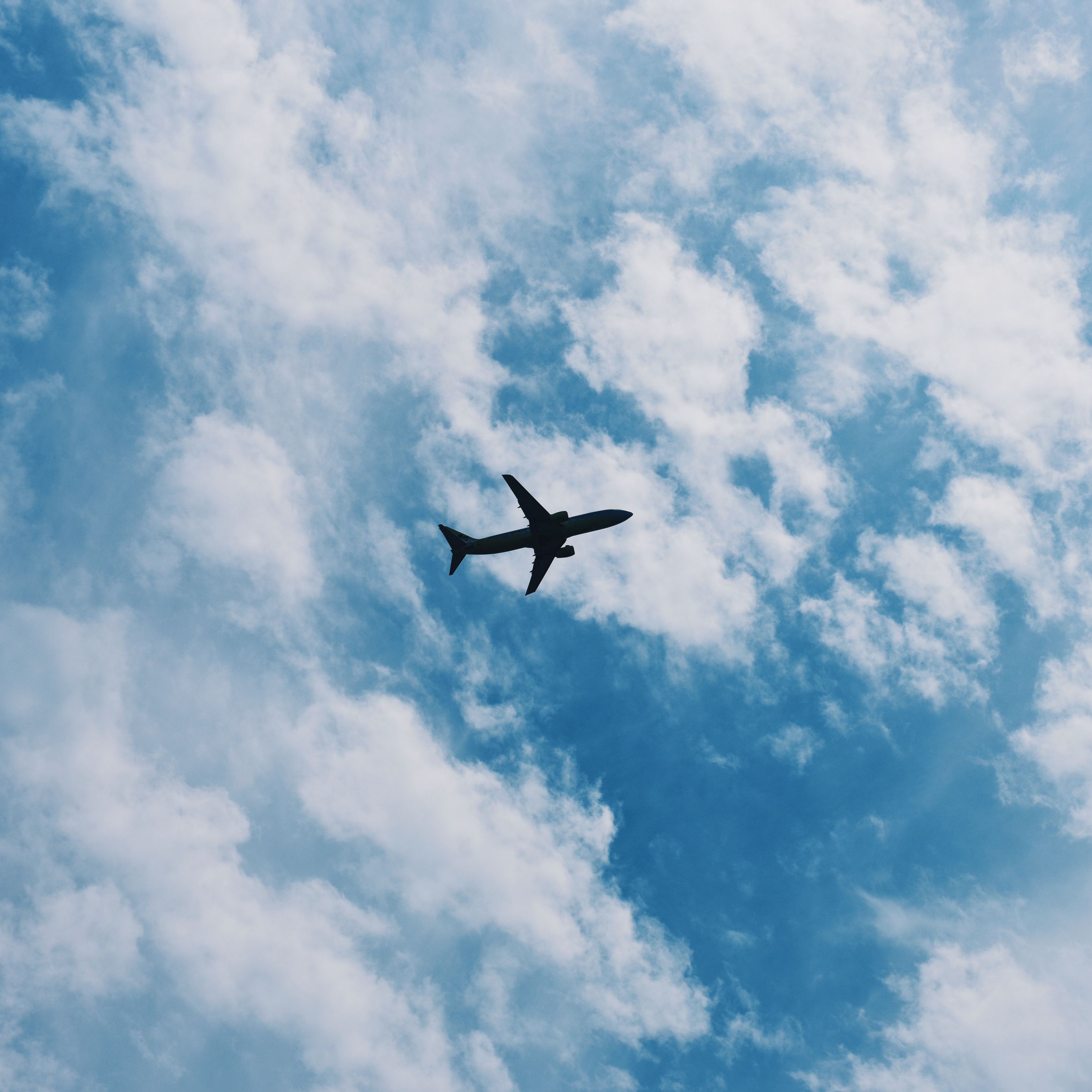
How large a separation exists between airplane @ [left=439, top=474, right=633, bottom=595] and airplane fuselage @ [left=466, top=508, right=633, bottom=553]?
5cm

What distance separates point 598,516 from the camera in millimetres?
131625

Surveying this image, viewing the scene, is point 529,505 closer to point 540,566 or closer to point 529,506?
point 529,506

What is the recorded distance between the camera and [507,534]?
13400 centimetres

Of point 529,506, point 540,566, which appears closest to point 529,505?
point 529,506

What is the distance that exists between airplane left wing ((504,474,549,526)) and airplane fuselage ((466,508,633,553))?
3.08 ft

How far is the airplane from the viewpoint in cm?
12925

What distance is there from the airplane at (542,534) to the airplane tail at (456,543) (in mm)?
622

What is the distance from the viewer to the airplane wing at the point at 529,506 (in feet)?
414

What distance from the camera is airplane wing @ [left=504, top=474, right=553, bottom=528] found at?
4968 inches

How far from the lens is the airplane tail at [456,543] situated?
13688 cm

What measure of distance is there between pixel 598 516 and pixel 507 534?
13.0 m

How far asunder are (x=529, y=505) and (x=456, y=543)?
1609 cm

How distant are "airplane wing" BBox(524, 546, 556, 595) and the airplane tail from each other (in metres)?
10.4

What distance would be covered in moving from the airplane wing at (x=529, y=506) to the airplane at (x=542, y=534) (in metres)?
0.05
